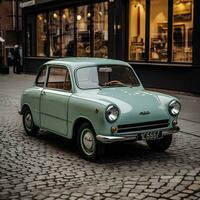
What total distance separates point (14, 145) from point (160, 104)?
2780 mm

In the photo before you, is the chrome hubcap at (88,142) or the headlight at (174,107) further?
the headlight at (174,107)

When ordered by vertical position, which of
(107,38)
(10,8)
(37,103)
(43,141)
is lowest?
(43,141)

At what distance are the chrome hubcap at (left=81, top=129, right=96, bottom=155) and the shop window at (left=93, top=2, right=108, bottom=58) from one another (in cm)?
1317

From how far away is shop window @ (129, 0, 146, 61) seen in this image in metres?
18.2

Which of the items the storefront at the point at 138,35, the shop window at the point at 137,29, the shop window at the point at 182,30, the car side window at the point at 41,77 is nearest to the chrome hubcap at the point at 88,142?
the car side window at the point at 41,77

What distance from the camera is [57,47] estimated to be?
25516 millimetres

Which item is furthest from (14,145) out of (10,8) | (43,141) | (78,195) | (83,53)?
(10,8)

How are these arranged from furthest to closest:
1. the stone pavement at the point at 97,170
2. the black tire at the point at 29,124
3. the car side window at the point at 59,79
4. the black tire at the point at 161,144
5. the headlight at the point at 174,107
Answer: the black tire at the point at 29,124
the car side window at the point at 59,79
the black tire at the point at 161,144
the headlight at the point at 174,107
the stone pavement at the point at 97,170

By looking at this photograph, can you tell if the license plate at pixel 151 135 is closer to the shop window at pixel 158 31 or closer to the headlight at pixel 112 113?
the headlight at pixel 112 113

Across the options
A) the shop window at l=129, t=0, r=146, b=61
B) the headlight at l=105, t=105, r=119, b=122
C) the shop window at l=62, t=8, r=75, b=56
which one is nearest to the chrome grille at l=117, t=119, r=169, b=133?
the headlight at l=105, t=105, r=119, b=122

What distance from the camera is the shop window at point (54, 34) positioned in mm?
25359

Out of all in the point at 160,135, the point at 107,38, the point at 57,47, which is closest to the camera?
the point at 160,135

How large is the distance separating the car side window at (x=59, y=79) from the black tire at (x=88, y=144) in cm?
94

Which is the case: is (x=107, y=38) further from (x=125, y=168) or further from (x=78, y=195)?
(x=78, y=195)
